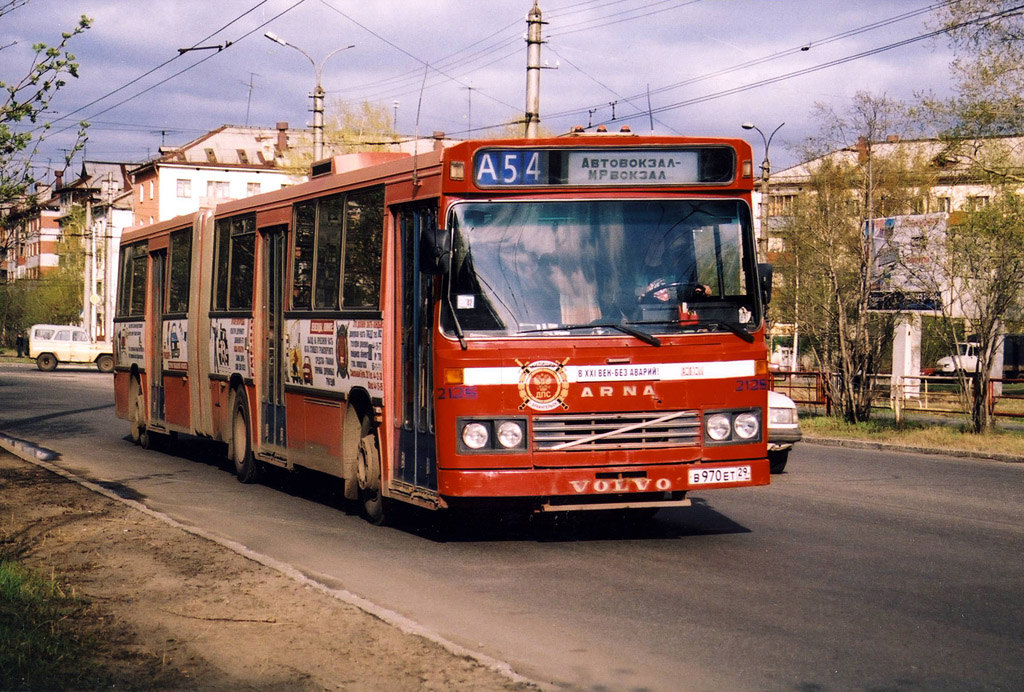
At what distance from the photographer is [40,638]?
6359mm

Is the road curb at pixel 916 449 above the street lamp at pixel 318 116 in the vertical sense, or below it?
below

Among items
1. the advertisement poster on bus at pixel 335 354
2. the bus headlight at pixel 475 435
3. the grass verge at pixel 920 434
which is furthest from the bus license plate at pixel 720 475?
the grass verge at pixel 920 434

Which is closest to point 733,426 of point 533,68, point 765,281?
point 765,281

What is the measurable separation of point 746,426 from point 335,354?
4.14m

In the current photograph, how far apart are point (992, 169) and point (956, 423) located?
5.85 metres

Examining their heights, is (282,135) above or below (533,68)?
above

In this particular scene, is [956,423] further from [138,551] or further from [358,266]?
[138,551]

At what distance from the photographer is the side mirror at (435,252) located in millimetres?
9422

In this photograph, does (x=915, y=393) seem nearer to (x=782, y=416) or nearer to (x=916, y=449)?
(x=916, y=449)

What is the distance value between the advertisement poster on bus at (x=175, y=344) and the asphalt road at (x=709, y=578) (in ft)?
8.59

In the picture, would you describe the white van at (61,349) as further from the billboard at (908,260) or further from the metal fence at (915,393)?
the billboard at (908,260)

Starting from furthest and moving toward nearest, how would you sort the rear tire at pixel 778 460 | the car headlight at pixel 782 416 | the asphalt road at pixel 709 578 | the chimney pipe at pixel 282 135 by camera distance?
the chimney pipe at pixel 282 135
the rear tire at pixel 778 460
the car headlight at pixel 782 416
the asphalt road at pixel 709 578

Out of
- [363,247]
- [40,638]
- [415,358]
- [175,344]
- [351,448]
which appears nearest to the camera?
[40,638]

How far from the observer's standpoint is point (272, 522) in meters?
11.9
